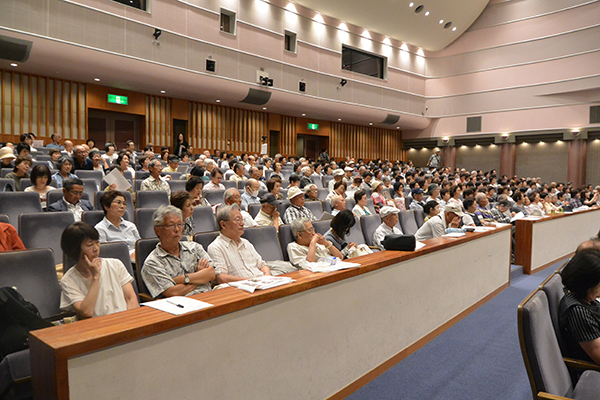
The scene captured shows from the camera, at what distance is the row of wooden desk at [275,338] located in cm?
113

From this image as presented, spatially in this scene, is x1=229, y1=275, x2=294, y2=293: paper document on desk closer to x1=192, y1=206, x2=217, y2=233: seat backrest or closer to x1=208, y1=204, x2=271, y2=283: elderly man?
x1=208, y1=204, x2=271, y2=283: elderly man

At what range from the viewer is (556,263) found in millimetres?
5559

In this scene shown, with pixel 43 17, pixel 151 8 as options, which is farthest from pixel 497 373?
pixel 151 8

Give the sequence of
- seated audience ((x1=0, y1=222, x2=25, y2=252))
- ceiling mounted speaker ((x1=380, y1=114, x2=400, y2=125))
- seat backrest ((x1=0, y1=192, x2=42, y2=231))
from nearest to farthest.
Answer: seated audience ((x1=0, y1=222, x2=25, y2=252)) → seat backrest ((x1=0, y1=192, x2=42, y2=231)) → ceiling mounted speaker ((x1=380, y1=114, x2=400, y2=125))

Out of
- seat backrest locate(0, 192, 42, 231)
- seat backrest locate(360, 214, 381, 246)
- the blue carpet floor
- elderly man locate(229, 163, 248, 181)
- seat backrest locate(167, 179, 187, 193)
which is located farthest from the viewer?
elderly man locate(229, 163, 248, 181)

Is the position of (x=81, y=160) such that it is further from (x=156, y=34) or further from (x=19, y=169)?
(x=156, y=34)

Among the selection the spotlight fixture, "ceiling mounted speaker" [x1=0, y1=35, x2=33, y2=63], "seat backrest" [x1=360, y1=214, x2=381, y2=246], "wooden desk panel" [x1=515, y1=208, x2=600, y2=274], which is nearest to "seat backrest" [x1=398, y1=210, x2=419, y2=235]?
"seat backrest" [x1=360, y1=214, x2=381, y2=246]

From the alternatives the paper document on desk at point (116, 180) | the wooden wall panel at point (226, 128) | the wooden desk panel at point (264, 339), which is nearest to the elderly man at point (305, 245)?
the wooden desk panel at point (264, 339)

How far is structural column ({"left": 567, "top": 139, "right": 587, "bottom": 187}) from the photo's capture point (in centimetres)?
1384

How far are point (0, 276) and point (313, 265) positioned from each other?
56.8 inches

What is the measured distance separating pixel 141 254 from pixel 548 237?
16.7 feet

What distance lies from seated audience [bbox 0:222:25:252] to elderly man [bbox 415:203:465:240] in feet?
10.4

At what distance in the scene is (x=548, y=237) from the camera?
5305 millimetres

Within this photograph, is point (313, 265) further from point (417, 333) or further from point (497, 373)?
point (497, 373)
